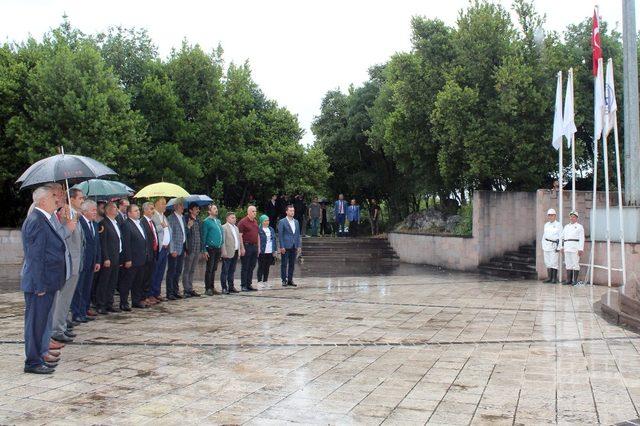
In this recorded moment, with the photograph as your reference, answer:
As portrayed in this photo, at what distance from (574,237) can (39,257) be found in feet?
41.1

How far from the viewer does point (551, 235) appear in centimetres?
1602

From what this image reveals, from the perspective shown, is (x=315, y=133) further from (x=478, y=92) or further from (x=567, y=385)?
(x=567, y=385)

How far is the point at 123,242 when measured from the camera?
1017cm

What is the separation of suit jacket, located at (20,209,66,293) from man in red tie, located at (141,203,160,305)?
4439 mm

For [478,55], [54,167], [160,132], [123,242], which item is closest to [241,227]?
[123,242]

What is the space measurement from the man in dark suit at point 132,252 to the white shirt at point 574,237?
972 cm

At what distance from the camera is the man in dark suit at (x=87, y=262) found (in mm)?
9008

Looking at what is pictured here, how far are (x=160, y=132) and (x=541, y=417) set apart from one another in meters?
23.9

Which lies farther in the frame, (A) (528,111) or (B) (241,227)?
(A) (528,111)

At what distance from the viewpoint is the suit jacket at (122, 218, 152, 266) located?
10195 mm

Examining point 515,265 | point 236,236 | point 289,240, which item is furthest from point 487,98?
point 236,236

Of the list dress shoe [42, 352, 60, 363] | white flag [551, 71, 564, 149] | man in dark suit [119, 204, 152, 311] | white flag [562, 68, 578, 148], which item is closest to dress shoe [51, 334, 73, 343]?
dress shoe [42, 352, 60, 363]

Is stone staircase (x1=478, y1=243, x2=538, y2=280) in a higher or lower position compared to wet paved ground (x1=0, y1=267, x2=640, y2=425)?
higher

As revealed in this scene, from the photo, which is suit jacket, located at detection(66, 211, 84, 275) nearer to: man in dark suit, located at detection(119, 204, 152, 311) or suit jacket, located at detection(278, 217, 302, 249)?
man in dark suit, located at detection(119, 204, 152, 311)
